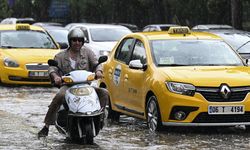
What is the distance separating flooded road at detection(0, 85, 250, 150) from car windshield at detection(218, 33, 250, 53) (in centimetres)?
620

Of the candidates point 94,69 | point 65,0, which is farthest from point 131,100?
point 65,0

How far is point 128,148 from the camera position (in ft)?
32.5

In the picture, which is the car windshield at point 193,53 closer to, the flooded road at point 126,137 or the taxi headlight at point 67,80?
the flooded road at point 126,137

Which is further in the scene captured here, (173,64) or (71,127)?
(173,64)

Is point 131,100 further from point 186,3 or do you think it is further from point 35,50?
point 186,3

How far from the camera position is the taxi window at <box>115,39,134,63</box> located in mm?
13004

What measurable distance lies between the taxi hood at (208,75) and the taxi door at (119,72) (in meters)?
1.32

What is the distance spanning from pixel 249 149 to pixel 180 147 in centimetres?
87

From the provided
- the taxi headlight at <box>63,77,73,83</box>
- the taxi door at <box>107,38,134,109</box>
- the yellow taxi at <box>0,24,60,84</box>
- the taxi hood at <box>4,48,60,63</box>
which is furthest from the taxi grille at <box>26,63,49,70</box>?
the taxi headlight at <box>63,77,73,83</box>

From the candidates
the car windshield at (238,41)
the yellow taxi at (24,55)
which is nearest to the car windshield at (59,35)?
the yellow taxi at (24,55)

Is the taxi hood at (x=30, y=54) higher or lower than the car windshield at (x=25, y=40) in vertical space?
lower

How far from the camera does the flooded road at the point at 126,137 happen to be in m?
10.1

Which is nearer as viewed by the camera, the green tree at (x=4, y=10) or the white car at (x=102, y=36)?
the white car at (x=102, y=36)

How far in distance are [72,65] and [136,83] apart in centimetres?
172
